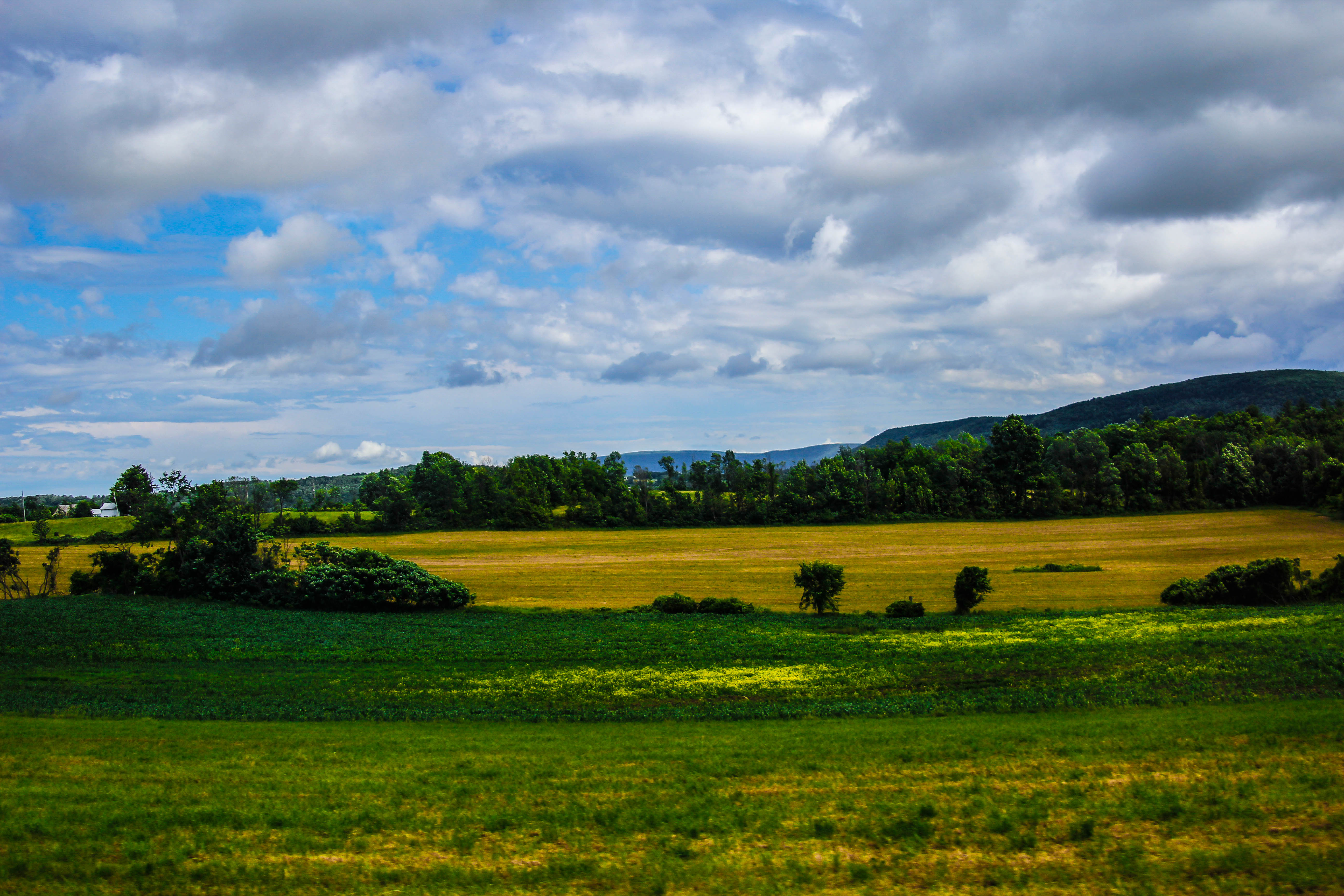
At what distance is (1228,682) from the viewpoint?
2117 centimetres

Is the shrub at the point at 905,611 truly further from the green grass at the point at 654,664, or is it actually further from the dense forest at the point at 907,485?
the dense forest at the point at 907,485

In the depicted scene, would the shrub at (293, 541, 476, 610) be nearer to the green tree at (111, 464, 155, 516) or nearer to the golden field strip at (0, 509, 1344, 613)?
the golden field strip at (0, 509, 1344, 613)

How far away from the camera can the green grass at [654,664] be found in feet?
70.2

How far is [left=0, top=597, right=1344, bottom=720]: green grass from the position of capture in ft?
70.2

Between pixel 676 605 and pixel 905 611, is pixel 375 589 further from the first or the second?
pixel 905 611

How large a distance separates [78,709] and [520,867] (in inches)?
779

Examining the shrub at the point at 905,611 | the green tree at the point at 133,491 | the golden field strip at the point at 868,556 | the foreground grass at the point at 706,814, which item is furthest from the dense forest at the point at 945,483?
the foreground grass at the point at 706,814

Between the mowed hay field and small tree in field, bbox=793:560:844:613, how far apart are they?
248 cm

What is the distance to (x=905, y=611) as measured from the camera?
139 ft

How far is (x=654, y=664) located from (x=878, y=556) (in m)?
55.4

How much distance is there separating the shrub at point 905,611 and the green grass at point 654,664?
3.25 feet

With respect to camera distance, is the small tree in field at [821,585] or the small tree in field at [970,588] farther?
the small tree in field at [821,585]

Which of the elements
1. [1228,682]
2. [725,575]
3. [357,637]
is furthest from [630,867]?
[725,575]

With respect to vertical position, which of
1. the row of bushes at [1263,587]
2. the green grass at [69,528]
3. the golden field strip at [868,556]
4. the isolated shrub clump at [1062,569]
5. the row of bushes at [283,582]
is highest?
the green grass at [69,528]
